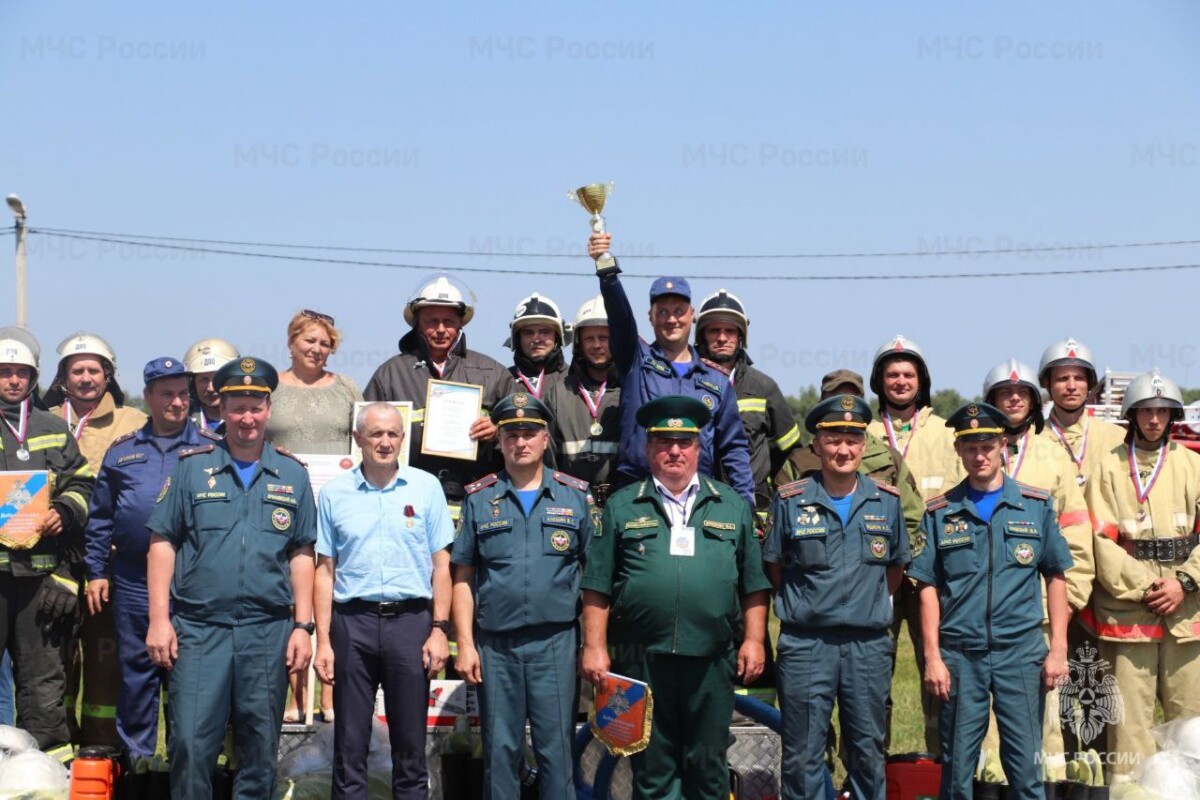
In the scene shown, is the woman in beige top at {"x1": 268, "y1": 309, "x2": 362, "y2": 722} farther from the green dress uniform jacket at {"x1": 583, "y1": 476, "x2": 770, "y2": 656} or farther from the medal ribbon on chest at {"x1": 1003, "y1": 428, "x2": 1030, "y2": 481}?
the medal ribbon on chest at {"x1": 1003, "y1": 428, "x2": 1030, "y2": 481}

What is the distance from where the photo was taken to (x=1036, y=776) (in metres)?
7.21

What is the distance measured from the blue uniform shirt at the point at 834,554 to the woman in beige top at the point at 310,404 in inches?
118

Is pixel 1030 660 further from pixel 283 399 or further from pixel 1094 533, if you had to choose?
pixel 283 399

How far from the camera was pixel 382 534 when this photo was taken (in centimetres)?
721

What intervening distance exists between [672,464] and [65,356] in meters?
5.07

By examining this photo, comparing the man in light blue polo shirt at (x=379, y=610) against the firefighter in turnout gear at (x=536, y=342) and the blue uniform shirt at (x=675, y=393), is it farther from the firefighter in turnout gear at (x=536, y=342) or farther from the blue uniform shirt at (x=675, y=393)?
the firefighter in turnout gear at (x=536, y=342)

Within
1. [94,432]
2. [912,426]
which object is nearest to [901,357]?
[912,426]

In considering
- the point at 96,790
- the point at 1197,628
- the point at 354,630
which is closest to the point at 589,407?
the point at 354,630

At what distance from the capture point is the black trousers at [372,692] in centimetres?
713

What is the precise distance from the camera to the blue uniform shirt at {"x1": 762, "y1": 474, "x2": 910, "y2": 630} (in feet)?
23.4

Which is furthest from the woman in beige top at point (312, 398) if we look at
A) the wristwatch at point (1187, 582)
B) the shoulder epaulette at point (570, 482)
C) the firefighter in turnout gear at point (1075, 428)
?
the wristwatch at point (1187, 582)

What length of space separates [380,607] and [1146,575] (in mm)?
4961

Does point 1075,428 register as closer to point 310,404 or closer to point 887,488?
point 887,488

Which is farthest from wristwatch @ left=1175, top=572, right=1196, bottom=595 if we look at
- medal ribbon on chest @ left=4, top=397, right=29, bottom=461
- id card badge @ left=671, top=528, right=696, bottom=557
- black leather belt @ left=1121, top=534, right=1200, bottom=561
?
medal ribbon on chest @ left=4, top=397, right=29, bottom=461
